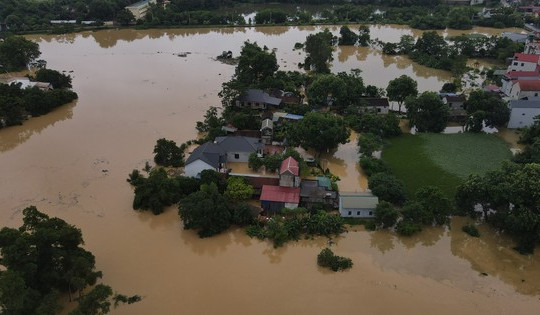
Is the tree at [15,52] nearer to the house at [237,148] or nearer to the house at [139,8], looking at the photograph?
the house at [139,8]

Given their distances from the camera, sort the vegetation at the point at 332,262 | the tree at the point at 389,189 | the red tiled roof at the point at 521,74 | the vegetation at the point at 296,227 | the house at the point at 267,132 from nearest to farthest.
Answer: the vegetation at the point at 332,262, the vegetation at the point at 296,227, the tree at the point at 389,189, the house at the point at 267,132, the red tiled roof at the point at 521,74

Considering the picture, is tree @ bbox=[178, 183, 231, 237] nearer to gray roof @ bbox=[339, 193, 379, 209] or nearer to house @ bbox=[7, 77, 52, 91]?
gray roof @ bbox=[339, 193, 379, 209]

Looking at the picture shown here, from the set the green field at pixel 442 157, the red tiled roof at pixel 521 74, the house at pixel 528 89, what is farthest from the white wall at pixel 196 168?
the red tiled roof at pixel 521 74

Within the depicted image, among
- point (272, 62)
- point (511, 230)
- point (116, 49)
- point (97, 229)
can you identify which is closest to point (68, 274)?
point (97, 229)

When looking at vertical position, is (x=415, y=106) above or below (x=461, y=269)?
above

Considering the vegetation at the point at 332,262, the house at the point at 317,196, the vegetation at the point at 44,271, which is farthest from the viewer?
the house at the point at 317,196

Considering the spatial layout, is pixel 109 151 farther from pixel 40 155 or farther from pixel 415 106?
pixel 415 106
